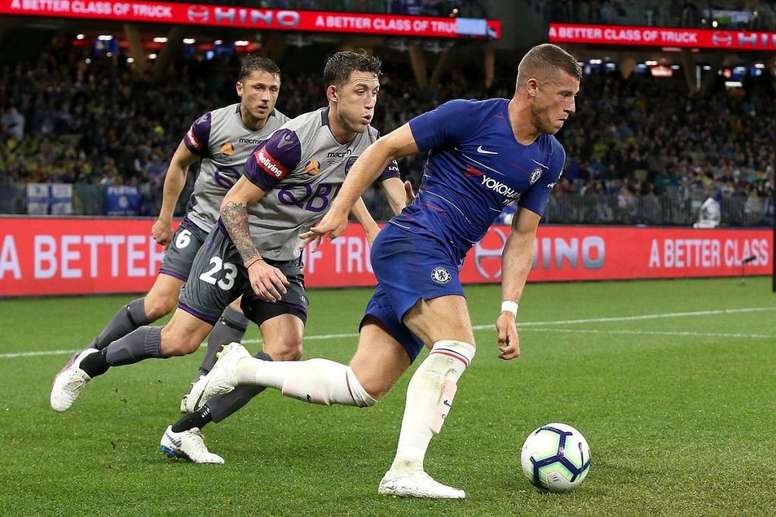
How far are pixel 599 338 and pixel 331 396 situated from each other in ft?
27.5

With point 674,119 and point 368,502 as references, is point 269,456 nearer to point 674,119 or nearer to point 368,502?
point 368,502

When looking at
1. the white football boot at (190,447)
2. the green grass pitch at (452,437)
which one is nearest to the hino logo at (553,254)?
the green grass pitch at (452,437)

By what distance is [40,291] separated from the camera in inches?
747

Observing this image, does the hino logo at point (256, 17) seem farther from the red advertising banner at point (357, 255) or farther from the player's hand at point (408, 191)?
the player's hand at point (408, 191)

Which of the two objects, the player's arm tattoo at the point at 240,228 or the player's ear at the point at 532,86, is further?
the player's arm tattoo at the point at 240,228

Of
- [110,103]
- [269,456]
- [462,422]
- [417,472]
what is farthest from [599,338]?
[110,103]

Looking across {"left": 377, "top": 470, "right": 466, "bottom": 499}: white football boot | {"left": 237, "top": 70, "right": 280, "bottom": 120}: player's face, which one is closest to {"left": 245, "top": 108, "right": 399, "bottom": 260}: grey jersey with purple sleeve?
{"left": 237, "top": 70, "right": 280, "bottom": 120}: player's face

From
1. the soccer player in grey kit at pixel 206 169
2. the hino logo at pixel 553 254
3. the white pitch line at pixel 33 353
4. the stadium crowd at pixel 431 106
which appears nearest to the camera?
the soccer player in grey kit at pixel 206 169

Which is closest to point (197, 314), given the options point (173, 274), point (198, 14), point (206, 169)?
point (173, 274)

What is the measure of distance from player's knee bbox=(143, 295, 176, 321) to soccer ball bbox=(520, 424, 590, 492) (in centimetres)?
295

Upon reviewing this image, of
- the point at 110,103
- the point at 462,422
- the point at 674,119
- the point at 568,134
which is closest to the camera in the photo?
the point at 462,422

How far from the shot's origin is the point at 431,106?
40.2m

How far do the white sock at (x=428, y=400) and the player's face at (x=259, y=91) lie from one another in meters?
2.62

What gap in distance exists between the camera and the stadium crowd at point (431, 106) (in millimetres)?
28719
